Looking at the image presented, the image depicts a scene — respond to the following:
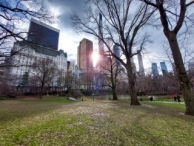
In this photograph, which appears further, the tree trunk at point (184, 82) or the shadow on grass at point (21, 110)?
the tree trunk at point (184, 82)

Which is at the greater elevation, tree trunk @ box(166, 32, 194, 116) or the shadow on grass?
tree trunk @ box(166, 32, 194, 116)

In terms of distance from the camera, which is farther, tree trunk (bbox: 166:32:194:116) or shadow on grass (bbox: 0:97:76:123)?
tree trunk (bbox: 166:32:194:116)

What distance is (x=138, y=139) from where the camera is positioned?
2338mm

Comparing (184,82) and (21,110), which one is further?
(21,110)

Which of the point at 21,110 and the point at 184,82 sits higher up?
the point at 184,82

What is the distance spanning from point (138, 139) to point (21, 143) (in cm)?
297

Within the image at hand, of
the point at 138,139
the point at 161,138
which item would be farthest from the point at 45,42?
the point at 161,138

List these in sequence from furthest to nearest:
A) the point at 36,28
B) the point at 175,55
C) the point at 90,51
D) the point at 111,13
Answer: the point at 90,51, the point at 111,13, the point at 36,28, the point at 175,55

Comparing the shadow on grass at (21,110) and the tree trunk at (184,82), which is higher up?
the tree trunk at (184,82)

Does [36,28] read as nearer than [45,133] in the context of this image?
No

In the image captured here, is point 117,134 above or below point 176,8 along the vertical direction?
below

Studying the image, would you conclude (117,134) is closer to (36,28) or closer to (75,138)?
(75,138)

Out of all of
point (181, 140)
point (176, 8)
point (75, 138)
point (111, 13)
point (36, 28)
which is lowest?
point (181, 140)

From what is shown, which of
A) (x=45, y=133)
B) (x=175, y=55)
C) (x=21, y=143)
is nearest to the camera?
(x=21, y=143)
